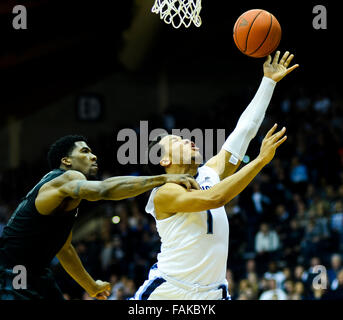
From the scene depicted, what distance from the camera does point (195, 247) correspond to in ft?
14.5

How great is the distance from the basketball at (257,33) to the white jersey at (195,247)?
150cm

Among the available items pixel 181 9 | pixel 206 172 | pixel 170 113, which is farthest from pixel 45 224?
pixel 170 113

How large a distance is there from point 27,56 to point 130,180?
31.1 feet

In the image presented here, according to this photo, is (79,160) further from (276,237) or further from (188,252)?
(276,237)

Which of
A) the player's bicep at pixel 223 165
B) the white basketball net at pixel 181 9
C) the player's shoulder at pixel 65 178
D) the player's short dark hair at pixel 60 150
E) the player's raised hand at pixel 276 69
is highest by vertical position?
the white basketball net at pixel 181 9

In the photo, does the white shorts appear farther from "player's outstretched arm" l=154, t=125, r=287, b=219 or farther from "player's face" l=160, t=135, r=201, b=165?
"player's face" l=160, t=135, r=201, b=165

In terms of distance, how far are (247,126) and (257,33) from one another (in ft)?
2.53

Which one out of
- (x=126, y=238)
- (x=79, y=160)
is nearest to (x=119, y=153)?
(x=126, y=238)

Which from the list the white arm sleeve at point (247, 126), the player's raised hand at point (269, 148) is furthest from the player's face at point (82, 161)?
the player's raised hand at point (269, 148)

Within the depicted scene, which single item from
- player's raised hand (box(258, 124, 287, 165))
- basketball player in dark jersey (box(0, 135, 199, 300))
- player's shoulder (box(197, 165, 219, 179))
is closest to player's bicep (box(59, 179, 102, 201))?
basketball player in dark jersey (box(0, 135, 199, 300))

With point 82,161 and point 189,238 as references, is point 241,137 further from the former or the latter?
point 82,161

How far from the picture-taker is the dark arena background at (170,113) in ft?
32.9

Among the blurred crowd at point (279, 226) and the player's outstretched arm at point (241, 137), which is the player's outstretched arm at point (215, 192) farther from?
the blurred crowd at point (279, 226)

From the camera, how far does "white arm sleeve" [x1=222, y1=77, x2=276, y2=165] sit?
501cm
